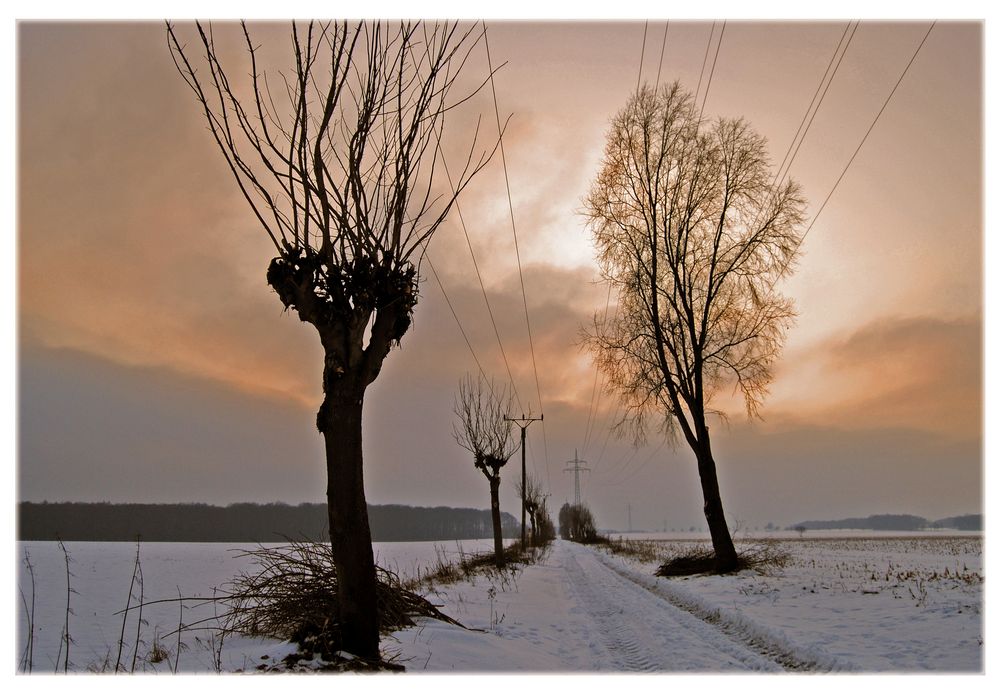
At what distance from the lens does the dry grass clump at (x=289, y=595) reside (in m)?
6.92

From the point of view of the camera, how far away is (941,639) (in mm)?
6730

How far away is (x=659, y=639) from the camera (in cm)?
809

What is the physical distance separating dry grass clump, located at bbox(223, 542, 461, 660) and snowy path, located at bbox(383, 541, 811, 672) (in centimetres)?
60

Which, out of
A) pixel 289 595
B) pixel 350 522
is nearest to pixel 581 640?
pixel 289 595

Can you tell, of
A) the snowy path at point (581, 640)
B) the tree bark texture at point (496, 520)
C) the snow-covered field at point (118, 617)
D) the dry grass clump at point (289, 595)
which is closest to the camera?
the snow-covered field at point (118, 617)

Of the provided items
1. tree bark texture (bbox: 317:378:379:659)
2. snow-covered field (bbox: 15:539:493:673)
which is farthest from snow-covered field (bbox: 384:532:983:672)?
snow-covered field (bbox: 15:539:493:673)

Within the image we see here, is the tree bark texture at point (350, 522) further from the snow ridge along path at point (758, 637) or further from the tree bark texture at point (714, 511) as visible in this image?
the tree bark texture at point (714, 511)

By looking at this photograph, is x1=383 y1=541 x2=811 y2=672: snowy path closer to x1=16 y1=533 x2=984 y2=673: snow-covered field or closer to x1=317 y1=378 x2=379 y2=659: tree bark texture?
x1=16 y1=533 x2=984 y2=673: snow-covered field

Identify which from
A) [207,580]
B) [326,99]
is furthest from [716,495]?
[207,580]

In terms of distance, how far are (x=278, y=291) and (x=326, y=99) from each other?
6.16 ft

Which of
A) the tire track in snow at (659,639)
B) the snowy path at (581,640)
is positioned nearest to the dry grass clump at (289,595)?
the snowy path at (581,640)

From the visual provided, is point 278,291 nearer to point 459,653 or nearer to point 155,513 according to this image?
point 459,653

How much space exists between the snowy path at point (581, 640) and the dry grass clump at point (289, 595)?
0.60m

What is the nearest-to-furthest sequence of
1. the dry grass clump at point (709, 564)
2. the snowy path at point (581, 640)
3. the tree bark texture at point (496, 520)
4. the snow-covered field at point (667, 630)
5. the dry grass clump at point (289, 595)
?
the snow-covered field at point (667, 630) → the snowy path at point (581, 640) → the dry grass clump at point (289, 595) → the dry grass clump at point (709, 564) → the tree bark texture at point (496, 520)
